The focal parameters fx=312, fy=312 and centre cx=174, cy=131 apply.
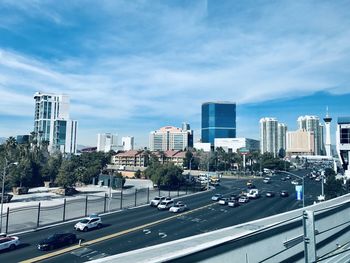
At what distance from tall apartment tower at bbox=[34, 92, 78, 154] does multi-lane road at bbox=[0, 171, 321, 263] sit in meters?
155

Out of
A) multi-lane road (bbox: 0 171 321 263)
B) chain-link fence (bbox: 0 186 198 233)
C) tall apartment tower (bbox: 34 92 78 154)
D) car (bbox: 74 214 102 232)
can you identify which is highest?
tall apartment tower (bbox: 34 92 78 154)

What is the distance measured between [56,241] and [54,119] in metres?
174

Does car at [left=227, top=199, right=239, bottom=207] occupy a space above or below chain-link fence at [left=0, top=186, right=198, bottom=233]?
above

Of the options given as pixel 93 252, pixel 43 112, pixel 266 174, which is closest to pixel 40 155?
pixel 93 252

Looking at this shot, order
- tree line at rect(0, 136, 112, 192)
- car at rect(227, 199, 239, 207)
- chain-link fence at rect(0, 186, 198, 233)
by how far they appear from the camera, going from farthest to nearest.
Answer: tree line at rect(0, 136, 112, 192) < car at rect(227, 199, 239, 207) < chain-link fence at rect(0, 186, 198, 233)

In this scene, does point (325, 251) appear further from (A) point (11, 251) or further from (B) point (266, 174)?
(B) point (266, 174)

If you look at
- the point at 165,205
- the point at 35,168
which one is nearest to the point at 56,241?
the point at 165,205

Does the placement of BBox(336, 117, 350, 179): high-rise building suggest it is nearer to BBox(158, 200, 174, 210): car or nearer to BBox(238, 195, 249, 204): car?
BBox(238, 195, 249, 204): car

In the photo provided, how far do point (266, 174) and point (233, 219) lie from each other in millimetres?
89518

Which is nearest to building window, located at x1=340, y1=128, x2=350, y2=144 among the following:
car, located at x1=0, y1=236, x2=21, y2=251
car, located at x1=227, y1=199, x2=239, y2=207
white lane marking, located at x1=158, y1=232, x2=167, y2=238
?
car, located at x1=227, y1=199, x2=239, y2=207

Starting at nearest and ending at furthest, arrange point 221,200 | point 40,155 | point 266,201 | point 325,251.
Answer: point 325,251
point 221,200
point 266,201
point 40,155

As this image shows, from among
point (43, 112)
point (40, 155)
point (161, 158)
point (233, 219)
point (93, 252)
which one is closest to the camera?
point (93, 252)

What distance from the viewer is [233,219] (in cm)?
3778

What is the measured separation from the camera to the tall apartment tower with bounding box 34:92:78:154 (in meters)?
188
